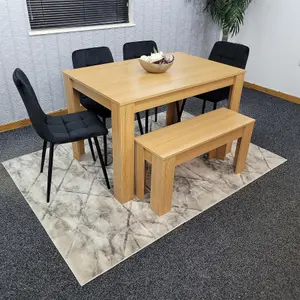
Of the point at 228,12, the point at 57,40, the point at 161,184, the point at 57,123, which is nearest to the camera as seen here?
the point at 161,184

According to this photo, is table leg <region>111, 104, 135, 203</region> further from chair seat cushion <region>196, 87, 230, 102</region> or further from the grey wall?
the grey wall

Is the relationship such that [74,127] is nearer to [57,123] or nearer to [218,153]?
[57,123]

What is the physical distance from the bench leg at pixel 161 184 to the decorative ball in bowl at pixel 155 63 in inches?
30.1

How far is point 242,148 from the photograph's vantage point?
2.45 metres

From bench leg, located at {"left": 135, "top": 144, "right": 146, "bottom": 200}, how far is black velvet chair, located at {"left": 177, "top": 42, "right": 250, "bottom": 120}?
3.85ft

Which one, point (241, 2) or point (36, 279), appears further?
point (241, 2)

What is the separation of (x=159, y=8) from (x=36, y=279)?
3275 millimetres

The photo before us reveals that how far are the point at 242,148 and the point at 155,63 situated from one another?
0.98 meters

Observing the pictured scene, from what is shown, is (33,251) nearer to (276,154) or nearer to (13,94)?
(13,94)

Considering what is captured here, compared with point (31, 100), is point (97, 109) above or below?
below

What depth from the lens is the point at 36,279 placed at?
1637 millimetres

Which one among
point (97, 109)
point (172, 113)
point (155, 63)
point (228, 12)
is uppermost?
point (228, 12)

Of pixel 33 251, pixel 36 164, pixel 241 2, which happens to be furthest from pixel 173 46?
pixel 33 251

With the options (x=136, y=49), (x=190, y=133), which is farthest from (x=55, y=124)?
(x=136, y=49)
